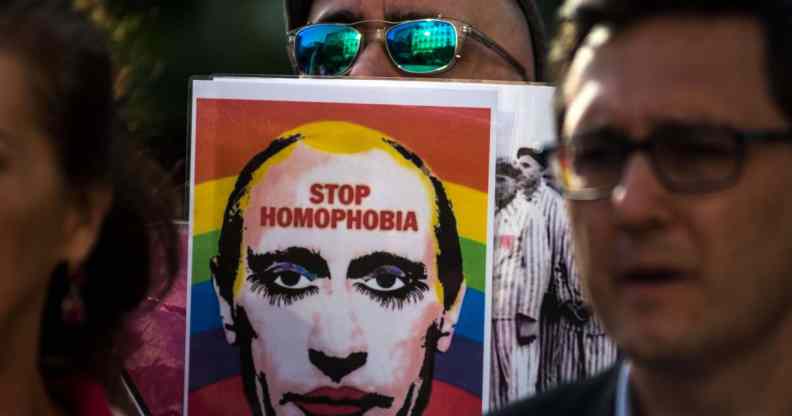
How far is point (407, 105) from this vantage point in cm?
244

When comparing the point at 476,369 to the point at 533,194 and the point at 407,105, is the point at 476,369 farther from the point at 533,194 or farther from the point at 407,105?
the point at 407,105

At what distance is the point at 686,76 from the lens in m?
1.65

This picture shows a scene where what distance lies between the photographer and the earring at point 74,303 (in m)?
2.13

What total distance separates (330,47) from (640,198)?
1474 millimetres

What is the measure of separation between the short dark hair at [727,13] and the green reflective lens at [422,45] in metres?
1.05

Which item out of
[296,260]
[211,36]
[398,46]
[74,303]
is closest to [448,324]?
[296,260]

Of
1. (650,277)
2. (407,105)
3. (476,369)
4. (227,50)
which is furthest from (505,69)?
(227,50)

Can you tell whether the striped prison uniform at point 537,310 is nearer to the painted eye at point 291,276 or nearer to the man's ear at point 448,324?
the man's ear at point 448,324

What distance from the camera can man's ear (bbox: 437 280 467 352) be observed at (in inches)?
94.7

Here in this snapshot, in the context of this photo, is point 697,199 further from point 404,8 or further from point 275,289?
point 404,8

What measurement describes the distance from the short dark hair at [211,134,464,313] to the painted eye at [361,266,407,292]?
0.07 m

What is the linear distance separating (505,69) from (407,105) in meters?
0.71

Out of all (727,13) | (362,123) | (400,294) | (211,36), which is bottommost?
(400,294)

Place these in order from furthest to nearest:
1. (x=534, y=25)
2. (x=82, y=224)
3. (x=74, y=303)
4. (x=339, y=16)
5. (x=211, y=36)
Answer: (x=211, y=36)
(x=534, y=25)
(x=339, y=16)
(x=74, y=303)
(x=82, y=224)
